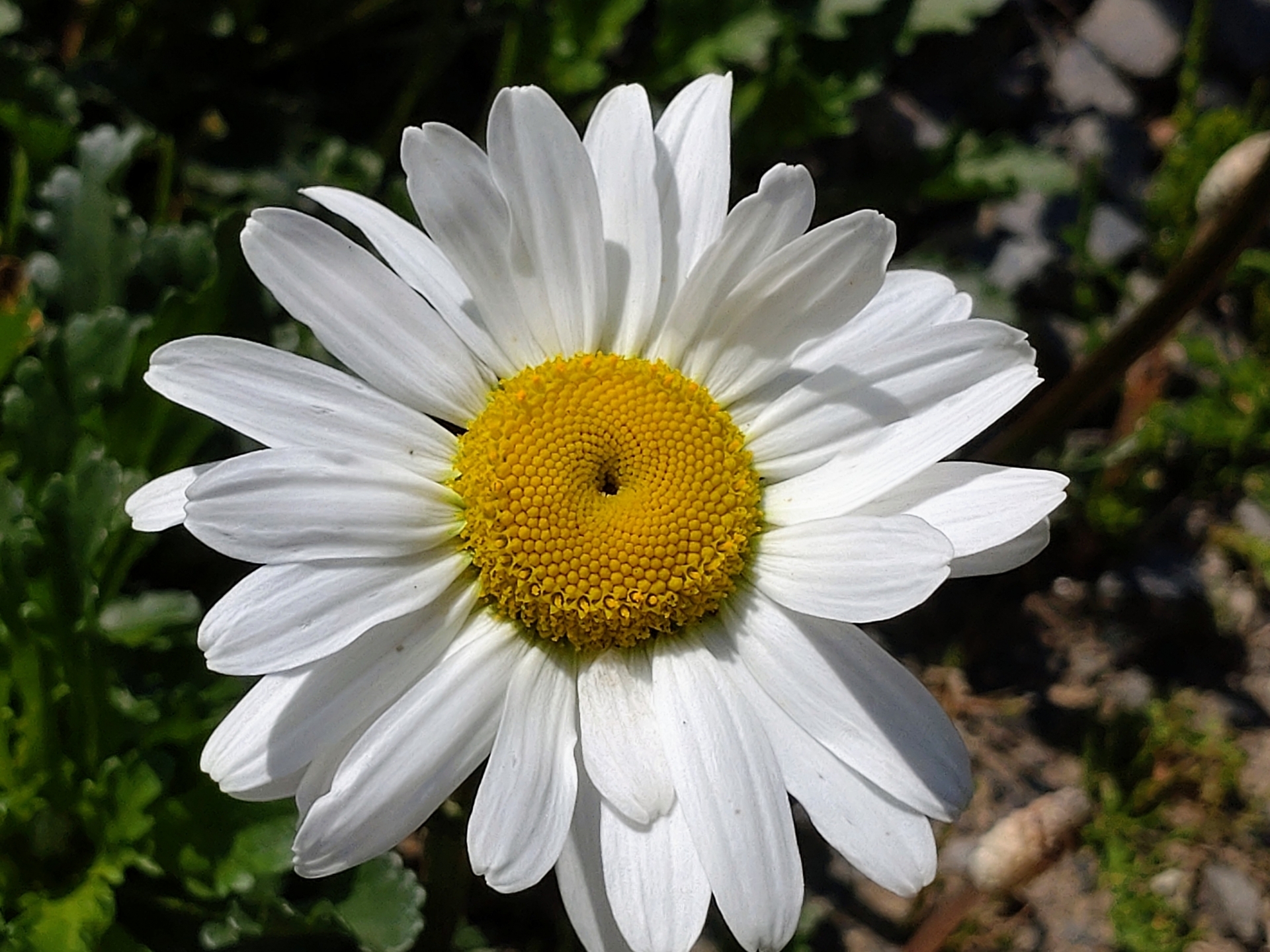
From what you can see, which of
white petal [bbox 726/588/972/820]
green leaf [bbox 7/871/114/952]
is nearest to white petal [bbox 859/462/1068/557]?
white petal [bbox 726/588/972/820]

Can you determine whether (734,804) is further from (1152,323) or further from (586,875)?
(1152,323)

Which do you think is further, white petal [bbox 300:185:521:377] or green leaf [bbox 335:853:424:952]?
green leaf [bbox 335:853:424:952]

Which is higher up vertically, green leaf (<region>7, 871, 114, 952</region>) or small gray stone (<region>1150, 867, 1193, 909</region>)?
green leaf (<region>7, 871, 114, 952</region>)

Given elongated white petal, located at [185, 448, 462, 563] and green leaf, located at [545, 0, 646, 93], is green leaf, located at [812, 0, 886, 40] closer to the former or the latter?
green leaf, located at [545, 0, 646, 93]

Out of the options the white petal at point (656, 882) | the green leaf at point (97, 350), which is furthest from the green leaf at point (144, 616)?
the white petal at point (656, 882)

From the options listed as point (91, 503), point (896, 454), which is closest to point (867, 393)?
point (896, 454)

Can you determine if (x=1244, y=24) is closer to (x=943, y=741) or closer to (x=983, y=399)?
(x=983, y=399)

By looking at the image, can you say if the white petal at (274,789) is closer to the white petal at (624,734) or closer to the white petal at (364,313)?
the white petal at (624,734)
